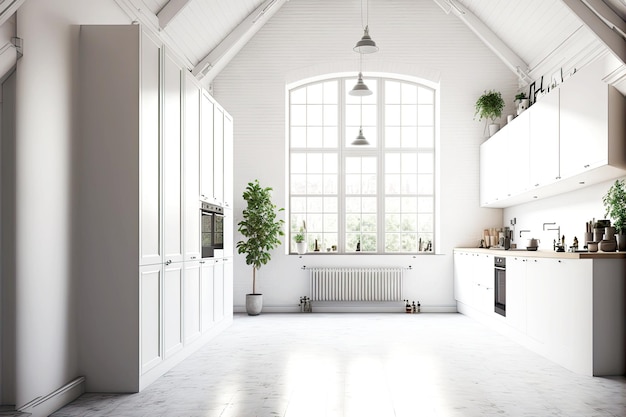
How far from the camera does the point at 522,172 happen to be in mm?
7164

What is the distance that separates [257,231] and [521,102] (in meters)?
4.18

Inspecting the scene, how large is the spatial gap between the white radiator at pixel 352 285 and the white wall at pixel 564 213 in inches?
80.5

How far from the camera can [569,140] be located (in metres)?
5.79

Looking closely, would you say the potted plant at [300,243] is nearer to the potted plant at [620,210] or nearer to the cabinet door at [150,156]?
the cabinet door at [150,156]

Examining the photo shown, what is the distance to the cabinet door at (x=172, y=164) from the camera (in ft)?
16.6

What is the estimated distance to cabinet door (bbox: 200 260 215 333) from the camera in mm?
6293

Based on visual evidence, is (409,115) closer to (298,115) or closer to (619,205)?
(298,115)

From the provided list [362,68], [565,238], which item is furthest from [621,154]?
[362,68]

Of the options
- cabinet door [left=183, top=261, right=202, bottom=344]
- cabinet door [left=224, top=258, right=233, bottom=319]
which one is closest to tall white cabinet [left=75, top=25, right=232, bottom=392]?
cabinet door [left=183, top=261, right=202, bottom=344]

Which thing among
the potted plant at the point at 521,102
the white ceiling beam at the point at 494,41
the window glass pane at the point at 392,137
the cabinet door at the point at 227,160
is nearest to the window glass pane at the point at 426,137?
the window glass pane at the point at 392,137

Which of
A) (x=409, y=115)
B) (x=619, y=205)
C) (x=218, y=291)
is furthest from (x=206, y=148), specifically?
(x=409, y=115)

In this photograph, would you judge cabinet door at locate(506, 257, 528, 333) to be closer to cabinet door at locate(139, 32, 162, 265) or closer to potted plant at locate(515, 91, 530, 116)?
potted plant at locate(515, 91, 530, 116)

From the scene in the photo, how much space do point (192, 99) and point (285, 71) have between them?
368 cm

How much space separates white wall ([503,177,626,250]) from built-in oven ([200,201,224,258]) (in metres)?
4.03
